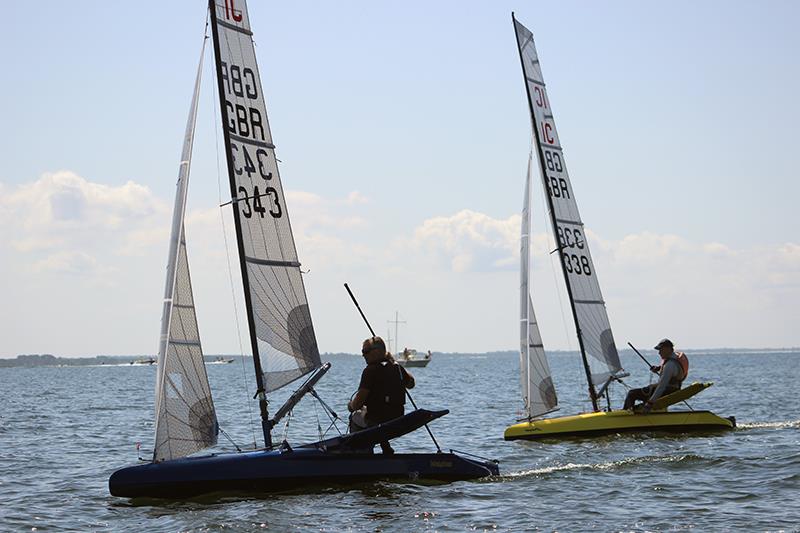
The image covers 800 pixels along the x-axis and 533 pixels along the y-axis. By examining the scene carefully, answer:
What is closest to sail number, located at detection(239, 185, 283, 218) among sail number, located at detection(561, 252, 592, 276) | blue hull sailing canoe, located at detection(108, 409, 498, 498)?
blue hull sailing canoe, located at detection(108, 409, 498, 498)

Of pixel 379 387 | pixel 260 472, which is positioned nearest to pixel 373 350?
pixel 379 387

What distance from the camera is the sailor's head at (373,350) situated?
14.0 m

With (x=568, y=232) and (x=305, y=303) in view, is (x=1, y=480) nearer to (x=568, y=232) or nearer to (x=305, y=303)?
(x=305, y=303)

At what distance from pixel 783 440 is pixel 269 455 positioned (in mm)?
10833

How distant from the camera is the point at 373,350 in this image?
14.0m

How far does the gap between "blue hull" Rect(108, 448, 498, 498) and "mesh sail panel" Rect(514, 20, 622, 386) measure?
942cm

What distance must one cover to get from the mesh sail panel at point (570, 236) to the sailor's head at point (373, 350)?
31.3ft

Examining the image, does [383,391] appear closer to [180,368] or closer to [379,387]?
[379,387]

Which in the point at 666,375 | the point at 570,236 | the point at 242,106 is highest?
the point at 242,106

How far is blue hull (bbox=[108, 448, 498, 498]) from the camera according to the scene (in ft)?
45.1

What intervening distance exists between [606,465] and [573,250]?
723 centimetres

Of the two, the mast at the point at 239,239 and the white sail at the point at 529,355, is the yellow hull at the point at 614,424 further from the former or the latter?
the mast at the point at 239,239

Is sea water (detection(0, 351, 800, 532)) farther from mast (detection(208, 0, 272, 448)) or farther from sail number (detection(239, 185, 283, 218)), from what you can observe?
sail number (detection(239, 185, 283, 218))

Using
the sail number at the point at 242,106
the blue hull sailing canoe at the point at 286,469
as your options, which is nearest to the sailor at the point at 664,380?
the blue hull sailing canoe at the point at 286,469
